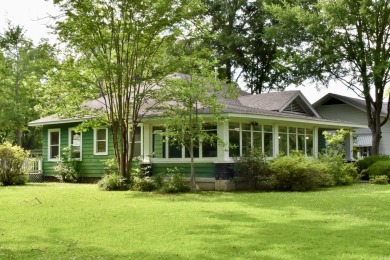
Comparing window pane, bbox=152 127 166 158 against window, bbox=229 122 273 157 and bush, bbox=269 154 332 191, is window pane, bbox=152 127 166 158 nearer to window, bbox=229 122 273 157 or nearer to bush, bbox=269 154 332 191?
window, bbox=229 122 273 157

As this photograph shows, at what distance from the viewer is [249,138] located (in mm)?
19359

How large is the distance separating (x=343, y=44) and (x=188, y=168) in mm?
13333

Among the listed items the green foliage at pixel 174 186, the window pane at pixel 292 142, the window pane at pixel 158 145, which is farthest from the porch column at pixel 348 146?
the green foliage at pixel 174 186

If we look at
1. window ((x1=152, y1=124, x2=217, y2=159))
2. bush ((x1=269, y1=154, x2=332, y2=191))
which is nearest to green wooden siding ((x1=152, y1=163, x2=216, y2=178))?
window ((x1=152, y1=124, x2=217, y2=159))

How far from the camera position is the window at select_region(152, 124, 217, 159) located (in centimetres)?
1844

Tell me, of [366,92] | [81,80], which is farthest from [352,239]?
[366,92]

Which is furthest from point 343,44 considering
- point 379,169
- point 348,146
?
point 379,169

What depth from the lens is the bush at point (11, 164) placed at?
20.5 metres

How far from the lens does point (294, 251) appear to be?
6.89 meters

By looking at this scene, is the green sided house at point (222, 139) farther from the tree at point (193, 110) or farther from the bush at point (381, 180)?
the bush at point (381, 180)

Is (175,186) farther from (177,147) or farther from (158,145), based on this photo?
(158,145)

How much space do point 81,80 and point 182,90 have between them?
3.99 meters

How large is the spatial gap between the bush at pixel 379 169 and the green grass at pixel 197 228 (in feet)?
25.2

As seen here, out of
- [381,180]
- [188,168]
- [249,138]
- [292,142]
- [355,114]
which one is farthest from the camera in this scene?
[355,114]
